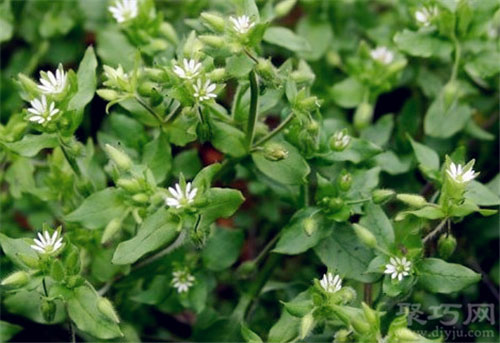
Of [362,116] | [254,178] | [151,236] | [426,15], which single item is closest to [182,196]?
[151,236]

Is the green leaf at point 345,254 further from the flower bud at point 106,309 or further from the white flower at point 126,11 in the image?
the white flower at point 126,11

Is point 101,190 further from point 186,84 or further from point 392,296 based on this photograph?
point 392,296

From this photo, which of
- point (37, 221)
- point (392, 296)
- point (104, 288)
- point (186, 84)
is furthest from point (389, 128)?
point (37, 221)

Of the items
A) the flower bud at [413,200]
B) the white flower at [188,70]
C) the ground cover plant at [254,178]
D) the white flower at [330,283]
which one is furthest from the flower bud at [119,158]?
the flower bud at [413,200]

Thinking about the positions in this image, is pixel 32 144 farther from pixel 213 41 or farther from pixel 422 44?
pixel 422 44

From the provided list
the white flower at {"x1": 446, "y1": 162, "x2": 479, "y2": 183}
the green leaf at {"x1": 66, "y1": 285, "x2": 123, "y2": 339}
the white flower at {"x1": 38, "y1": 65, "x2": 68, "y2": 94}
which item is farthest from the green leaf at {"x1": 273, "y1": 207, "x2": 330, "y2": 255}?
the white flower at {"x1": 38, "y1": 65, "x2": 68, "y2": 94}
